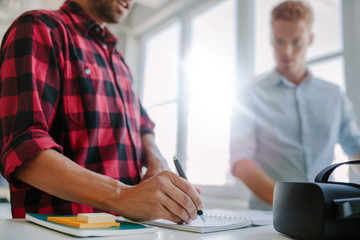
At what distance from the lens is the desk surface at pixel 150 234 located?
46 centimetres

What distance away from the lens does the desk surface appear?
18.0 inches

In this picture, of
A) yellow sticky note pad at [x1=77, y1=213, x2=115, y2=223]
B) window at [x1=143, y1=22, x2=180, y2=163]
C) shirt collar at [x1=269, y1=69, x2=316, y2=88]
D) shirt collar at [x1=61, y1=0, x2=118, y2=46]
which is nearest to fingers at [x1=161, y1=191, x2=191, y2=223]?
yellow sticky note pad at [x1=77, y1=213, x2=115, y2=223]

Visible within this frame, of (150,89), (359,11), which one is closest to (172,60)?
(150,89)

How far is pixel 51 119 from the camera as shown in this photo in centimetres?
76

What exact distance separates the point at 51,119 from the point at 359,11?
5.19 feet

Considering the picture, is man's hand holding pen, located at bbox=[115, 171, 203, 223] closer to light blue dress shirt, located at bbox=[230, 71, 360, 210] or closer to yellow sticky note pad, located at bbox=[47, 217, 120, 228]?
yellow sticky note pad, located at bbox=[47, 217, 120, 228]

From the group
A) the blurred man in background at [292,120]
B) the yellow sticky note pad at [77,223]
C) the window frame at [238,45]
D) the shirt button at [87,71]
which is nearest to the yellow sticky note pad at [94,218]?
the yellow sticky note pad at [77,223]

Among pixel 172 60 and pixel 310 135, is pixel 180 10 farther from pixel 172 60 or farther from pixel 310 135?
pixel 310 135

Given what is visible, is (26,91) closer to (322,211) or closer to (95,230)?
(95,230)

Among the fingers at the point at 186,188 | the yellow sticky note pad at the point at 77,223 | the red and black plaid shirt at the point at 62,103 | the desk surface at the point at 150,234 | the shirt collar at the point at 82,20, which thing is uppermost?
the shirt collar at the point at 82,20

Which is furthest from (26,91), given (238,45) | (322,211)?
(238,45)

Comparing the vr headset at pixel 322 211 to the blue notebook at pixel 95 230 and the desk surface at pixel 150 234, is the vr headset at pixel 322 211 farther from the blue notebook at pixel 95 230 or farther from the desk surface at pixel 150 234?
the blue notebook at pixel 95 230

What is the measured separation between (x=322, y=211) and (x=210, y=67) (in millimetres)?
2381

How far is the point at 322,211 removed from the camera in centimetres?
44
